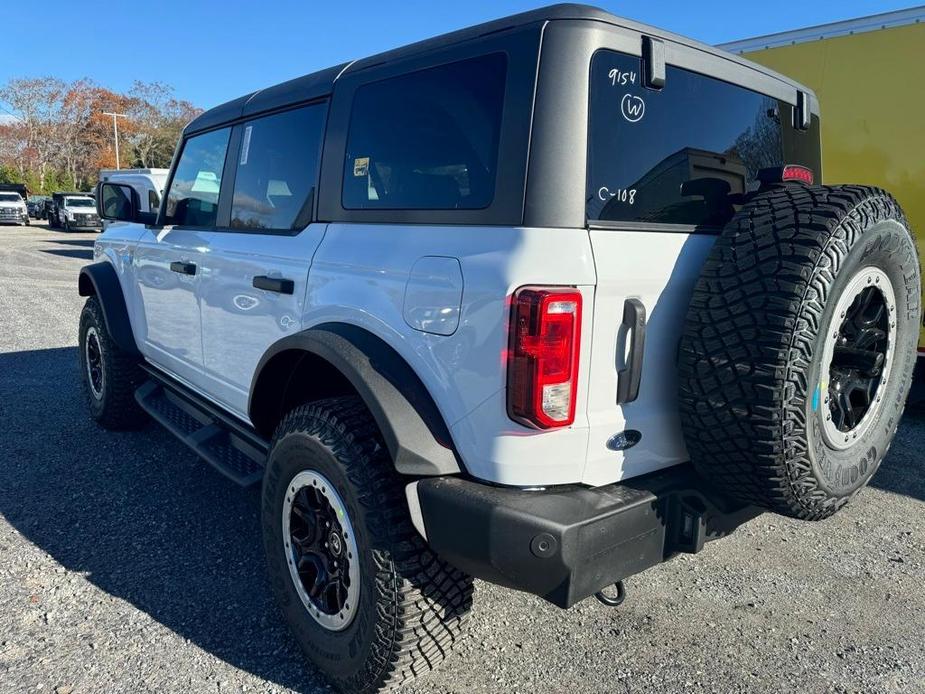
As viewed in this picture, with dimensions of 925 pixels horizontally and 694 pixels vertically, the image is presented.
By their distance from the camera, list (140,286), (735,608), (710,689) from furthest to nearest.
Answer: (140,286), (735,608), (710,689)

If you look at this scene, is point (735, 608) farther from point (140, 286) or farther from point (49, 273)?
point (49, 273)

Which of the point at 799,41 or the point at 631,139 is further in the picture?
the point at 799,41

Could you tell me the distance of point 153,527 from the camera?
3395 millimetres

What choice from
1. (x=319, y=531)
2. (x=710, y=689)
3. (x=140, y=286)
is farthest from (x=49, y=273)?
(x=710, y=689)

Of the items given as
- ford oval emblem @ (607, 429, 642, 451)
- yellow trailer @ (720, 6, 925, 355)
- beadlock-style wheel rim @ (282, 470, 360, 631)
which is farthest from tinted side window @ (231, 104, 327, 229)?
yellow trailer @ (720, 6, 925, 355)

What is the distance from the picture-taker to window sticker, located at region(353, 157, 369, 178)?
8.04ft

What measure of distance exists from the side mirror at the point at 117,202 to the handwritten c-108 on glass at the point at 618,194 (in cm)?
328

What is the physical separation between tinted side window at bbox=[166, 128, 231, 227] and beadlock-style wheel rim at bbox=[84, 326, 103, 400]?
1.42 m

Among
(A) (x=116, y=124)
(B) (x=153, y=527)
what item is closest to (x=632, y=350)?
(B) (x=153, y=527)

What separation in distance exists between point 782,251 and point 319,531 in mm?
1708

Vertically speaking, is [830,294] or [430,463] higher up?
[830,294]

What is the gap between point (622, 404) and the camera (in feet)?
6.52

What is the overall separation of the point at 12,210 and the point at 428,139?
1565 inches

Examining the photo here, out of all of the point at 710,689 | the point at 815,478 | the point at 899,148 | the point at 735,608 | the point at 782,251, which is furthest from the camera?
the point at 899,148
